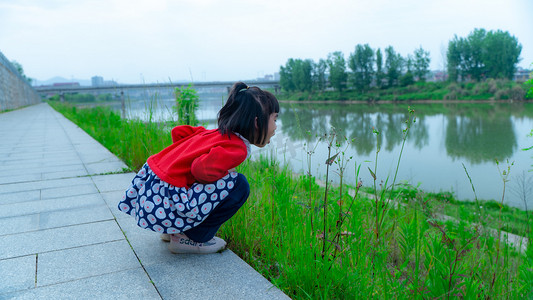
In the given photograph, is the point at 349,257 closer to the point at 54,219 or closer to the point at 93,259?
the point at 93,259

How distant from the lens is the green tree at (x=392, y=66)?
41.8m

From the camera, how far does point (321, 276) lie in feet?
4.65

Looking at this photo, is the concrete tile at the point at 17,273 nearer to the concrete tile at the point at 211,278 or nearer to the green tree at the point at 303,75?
the concrete tile at the point at 211,278

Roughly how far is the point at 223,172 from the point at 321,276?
576mm

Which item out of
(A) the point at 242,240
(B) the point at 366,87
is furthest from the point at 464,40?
(A) the point at 242,240

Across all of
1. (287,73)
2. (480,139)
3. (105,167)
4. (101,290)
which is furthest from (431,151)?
(287,73)

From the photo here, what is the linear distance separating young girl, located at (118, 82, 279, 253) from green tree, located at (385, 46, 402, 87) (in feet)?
142

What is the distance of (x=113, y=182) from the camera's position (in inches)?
123

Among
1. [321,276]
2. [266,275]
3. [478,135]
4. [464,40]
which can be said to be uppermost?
[464,40]

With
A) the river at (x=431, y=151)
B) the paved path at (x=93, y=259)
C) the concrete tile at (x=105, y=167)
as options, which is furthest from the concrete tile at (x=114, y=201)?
the river at (x=431, y=151)

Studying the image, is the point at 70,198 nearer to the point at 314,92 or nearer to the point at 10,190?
the point at 10,190

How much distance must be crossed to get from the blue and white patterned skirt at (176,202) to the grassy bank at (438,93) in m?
27.5

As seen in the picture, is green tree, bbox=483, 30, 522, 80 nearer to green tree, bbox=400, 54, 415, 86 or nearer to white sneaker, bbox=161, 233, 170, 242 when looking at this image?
green tree, bbox=400, 54, 415, 86

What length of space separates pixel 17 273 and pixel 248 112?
3.97ft
